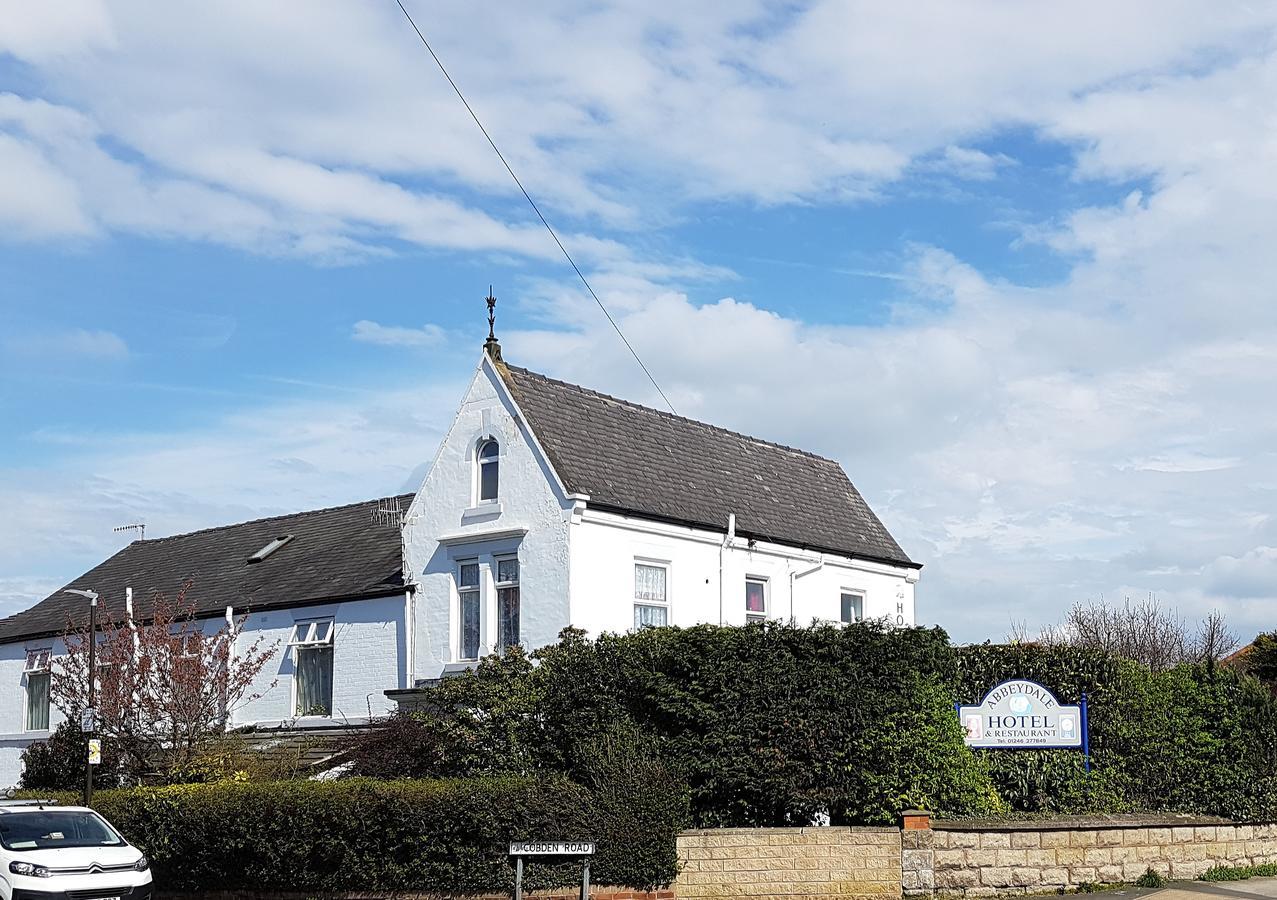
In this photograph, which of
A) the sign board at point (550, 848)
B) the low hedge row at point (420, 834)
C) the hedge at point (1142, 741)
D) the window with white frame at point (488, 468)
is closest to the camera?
the sign board at point (550, 848)

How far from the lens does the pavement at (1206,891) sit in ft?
61.2

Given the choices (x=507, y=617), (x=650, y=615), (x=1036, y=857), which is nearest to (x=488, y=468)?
(x=507, y=617)

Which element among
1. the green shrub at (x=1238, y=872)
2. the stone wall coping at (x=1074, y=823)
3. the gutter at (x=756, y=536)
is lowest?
the green shrub at (x=1238, y=872)

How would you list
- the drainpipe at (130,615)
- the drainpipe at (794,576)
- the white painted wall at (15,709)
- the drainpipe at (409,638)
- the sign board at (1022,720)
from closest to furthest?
the sign board at (1022,720)
the drainpipe at (409,638)
the drainpipe at (794,576)
the drainpipe at (130,615)
the white painted wall at (15,709)

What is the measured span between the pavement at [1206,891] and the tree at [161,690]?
17634mm

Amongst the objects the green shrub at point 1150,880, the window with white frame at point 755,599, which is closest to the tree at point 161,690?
the window with white frame at point 755,599

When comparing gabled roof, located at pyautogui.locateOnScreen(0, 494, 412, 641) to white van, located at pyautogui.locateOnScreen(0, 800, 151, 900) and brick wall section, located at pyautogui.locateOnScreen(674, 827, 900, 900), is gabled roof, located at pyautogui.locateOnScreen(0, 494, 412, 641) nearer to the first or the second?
white van, located at pyautogui.locateOnScreen(0, 800, 151, 900)

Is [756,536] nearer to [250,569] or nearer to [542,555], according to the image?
[542,555]

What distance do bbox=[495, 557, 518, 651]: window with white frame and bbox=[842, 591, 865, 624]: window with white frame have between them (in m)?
8.93

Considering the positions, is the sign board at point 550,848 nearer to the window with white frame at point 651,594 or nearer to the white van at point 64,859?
the white van at point 64,859

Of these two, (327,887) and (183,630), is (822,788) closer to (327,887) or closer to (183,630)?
(327,887)

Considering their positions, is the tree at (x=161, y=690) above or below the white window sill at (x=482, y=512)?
below

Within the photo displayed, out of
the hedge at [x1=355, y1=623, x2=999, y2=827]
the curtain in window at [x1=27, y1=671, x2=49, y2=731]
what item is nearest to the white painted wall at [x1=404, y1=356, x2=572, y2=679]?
the hedge at [x1=355, y1=623, x2=999, y2=827]

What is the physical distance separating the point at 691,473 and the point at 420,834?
12879 millimetres
